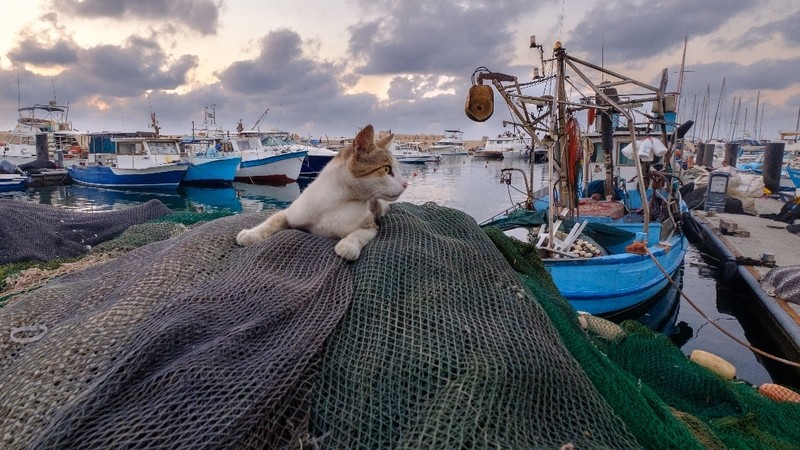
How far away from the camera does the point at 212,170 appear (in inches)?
1286

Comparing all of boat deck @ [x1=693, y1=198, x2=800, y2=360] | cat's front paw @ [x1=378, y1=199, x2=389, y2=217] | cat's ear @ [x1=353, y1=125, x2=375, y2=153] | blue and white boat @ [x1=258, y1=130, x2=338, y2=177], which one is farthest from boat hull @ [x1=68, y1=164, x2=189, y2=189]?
cat's ear @ [x1=353, y1=125, x2=375, y2=153]

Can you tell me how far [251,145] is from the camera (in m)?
38.7

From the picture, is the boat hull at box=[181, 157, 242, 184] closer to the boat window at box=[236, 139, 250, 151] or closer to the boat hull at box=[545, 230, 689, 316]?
the boat window at box=[236, 139, 250, 151]

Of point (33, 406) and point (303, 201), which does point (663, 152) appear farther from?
point (33, 406)

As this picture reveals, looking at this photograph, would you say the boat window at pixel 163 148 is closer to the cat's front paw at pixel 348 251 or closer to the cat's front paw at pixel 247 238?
the cat's front paw at pixel 247 238

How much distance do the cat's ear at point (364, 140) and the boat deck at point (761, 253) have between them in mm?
8178

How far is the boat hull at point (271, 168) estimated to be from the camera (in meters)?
35.1

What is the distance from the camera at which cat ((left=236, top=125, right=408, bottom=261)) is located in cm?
270

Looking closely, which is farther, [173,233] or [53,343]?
[173,233]

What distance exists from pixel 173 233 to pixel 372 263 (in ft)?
9.18

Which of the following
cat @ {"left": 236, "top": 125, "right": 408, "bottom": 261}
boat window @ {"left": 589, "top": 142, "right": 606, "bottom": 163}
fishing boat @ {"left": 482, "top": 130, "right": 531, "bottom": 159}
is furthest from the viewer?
fishing boat @ {"left": 482, "top": 130, "right": 531, "bottom": 159}

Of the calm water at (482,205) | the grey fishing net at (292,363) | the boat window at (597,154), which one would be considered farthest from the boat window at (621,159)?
the grey fishing net at (292,363)

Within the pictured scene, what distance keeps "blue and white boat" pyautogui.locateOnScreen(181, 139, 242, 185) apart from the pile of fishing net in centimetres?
3211

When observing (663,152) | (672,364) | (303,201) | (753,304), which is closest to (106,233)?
(303,201)
